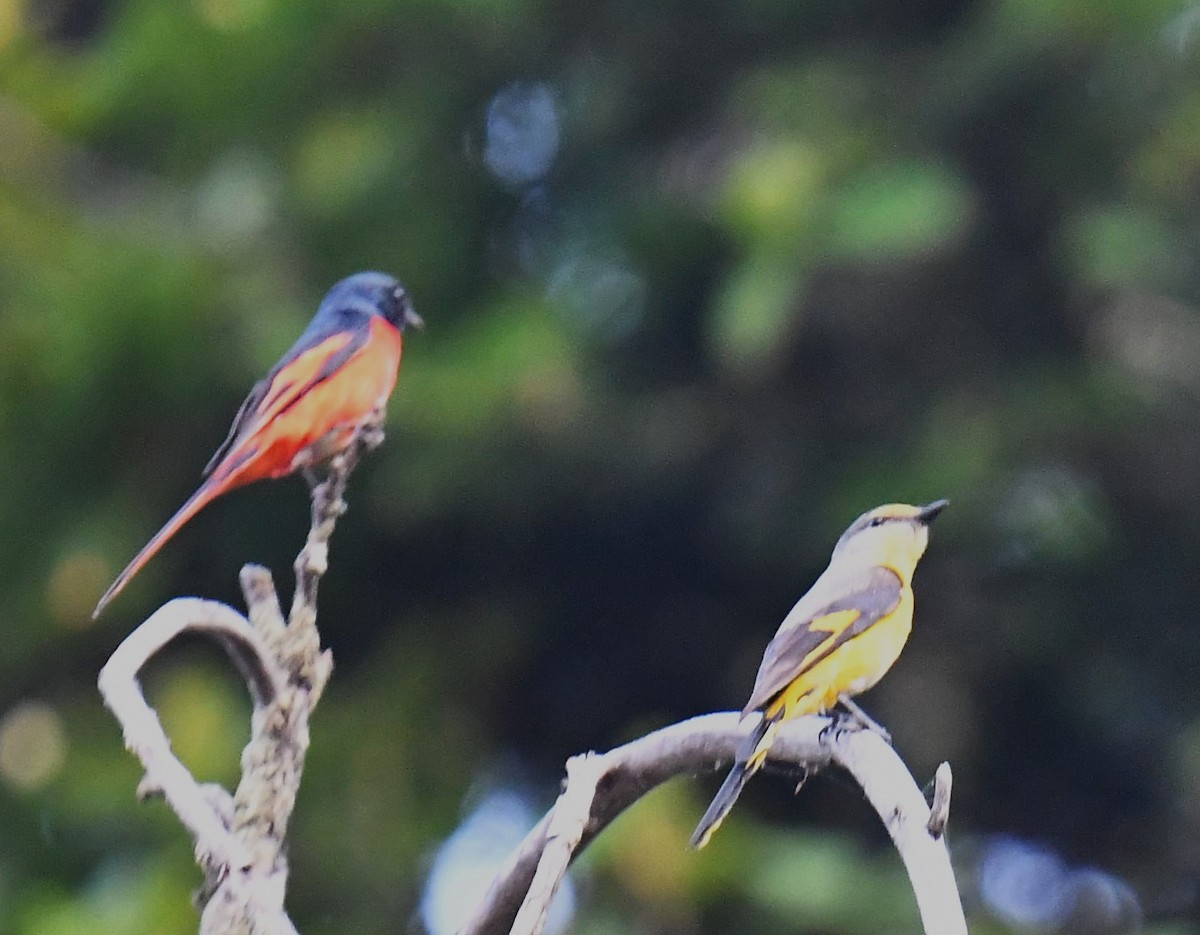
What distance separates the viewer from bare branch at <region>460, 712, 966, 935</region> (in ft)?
5.93

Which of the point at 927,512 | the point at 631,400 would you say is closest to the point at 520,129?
the point at 631,400

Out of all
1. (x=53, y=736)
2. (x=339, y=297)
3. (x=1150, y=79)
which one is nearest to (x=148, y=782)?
(x=339, y=297)

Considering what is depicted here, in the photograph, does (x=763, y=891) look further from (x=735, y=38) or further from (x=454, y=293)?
(x=735, y=38)

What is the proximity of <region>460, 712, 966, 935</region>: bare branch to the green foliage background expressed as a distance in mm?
3067

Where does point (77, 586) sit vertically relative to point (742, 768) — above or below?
above

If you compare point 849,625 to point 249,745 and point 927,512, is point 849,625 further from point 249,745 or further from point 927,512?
point 249,745

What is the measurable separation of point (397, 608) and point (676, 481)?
3.64 ft

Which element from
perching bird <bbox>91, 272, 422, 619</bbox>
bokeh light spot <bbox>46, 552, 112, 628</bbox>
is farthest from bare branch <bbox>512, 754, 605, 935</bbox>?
bokeh light spot <bbox>46, 552, 112, 628</bbox>

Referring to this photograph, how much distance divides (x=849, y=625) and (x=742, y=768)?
0.82m

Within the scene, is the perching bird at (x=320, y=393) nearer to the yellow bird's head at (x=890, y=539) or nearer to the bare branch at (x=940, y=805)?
the yellow bird's head at (x=890, y=539)

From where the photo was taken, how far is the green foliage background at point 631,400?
5.75m

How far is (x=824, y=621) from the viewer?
2.81 m

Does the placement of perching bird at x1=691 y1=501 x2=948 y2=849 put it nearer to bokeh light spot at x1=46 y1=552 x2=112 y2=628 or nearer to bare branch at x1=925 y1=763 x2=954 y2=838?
bare branch at x1=925 y1=763 x2=954 y2=838

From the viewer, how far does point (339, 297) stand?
15.0 ft
